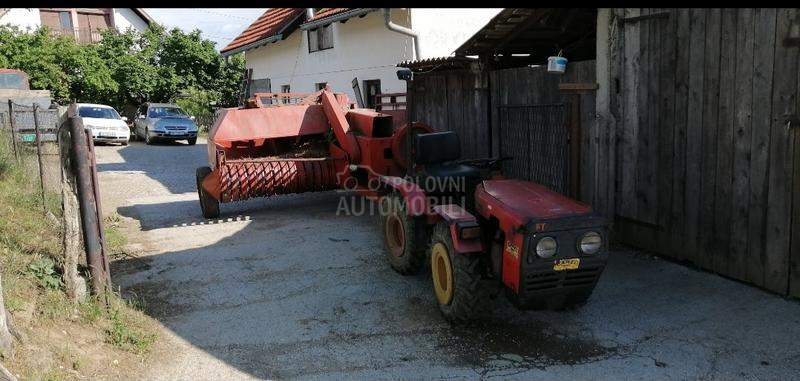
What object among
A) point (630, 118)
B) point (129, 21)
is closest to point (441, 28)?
point (630, 118)

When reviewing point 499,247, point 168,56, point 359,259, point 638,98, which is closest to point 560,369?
point 499,247

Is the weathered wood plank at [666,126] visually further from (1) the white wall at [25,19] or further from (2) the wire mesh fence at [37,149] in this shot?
(1) the white wall at [25,19]

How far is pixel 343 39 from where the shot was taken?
15953 mm

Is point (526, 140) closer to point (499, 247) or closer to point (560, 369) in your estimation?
point (499, 247)

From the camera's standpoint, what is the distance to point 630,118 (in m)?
6.16

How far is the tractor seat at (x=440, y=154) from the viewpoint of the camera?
5.06 metres

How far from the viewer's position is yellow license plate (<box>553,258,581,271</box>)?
380cm

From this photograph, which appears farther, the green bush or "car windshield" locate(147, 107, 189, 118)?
the green bush

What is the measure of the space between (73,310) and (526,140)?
524 cm

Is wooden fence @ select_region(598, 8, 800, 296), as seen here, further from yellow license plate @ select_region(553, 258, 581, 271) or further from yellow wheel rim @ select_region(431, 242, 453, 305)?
yellow wheel rim @ select_region(431, 242, 453, 305)

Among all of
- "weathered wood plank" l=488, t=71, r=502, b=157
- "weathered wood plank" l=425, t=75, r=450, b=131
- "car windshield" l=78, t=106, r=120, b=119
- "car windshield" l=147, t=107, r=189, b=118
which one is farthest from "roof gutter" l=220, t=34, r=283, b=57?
"weathered wood plank" l=488, t=71, r=502, b=157

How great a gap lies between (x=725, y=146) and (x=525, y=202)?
2.28 meters

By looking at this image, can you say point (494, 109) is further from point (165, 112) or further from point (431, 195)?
point (165, 112)

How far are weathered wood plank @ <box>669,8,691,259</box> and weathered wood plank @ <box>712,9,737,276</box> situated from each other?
0.35 metres
